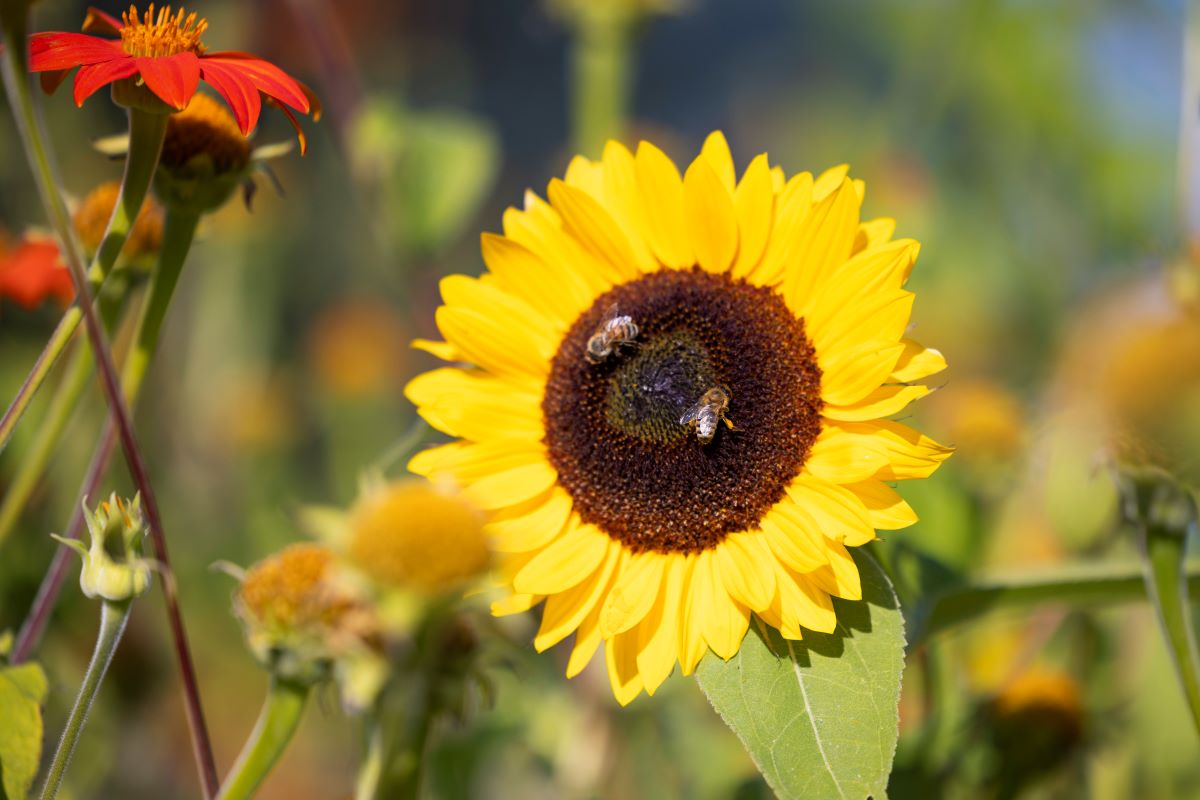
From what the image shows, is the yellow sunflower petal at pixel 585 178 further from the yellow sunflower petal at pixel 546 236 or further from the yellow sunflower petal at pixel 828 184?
the yellow sunflower petal at pixel 828 184

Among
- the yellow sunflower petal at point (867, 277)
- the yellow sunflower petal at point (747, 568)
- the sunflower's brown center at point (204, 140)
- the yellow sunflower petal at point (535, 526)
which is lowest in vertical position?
the yellow sunflower petal at point (747, 568)

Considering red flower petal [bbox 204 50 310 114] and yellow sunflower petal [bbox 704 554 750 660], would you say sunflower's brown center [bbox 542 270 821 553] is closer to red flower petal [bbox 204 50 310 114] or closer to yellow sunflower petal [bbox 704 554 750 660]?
yellow sunflower petal [bbox 704 554 750 660]

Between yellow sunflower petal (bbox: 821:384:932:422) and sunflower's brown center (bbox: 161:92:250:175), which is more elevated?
sunflower's brown center (bbox: 161:92:250:175)

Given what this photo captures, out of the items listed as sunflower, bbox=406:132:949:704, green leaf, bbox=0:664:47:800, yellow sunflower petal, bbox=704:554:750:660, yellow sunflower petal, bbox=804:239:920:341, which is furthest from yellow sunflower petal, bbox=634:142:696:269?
green leaf, bbox=0:664:47:800

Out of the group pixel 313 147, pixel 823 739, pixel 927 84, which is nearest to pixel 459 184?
pixel 823 739

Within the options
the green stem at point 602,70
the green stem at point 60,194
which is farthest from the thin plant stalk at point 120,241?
the green stem at point 602,70

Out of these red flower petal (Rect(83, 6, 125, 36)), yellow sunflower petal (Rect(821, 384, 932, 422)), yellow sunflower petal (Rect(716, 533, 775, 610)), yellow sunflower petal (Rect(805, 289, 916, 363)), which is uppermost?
red flower petal (Rect(83, 6, 125, 36))

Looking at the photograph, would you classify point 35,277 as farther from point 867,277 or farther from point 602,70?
point 602,70

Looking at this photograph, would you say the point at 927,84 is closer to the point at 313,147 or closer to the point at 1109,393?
the point at 313,147
